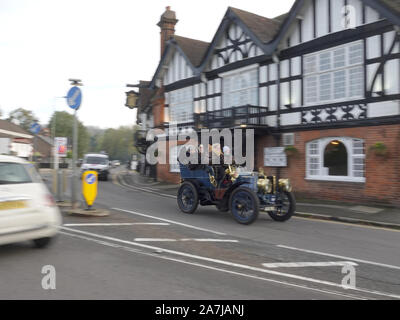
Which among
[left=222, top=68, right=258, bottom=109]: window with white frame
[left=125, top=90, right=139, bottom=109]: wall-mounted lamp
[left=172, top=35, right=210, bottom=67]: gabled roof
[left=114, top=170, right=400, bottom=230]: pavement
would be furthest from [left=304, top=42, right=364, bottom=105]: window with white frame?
[left=125, top=90, right=139, bottom=109]: wall-mounted lamp

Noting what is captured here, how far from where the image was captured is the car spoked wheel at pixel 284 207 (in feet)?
30.3

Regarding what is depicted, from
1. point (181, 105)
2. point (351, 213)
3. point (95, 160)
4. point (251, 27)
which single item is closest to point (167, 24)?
point (181, 105)

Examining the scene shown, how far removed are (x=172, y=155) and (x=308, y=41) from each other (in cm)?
1108

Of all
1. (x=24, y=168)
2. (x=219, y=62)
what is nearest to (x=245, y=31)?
(x=219, y=62)

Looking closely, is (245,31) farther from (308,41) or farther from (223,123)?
(223,123)

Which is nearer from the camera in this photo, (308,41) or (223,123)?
(308,41)

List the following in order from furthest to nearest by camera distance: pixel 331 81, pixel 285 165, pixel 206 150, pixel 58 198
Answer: pixel 285 165 → pixel 331 81 → pixel 58 198 → pixel 206 150

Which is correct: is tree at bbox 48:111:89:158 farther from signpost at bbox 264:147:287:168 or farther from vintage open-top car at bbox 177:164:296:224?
vintage open-top car at bbox 177:164:296:224

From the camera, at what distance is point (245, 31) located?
55.8 feet

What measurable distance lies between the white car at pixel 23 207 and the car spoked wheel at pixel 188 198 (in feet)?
16.3

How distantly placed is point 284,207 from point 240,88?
978cm

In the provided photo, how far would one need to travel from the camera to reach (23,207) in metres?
5.43

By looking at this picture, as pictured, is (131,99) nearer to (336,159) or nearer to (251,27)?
(251,27)

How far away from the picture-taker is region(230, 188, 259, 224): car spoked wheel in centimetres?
867
